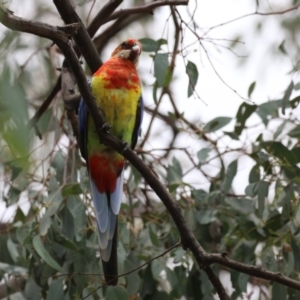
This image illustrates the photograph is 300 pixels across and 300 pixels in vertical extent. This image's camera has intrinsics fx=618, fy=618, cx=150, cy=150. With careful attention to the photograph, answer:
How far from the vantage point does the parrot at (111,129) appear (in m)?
2.29

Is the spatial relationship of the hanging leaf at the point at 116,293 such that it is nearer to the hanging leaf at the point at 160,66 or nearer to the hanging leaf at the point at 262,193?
the hanging leaf at the point at 262,193

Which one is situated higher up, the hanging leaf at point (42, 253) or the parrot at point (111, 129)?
the parrot at point (111, 129)

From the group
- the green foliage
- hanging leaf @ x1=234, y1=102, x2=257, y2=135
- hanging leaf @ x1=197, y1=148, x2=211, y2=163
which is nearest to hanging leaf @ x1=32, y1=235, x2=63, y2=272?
the green foliage

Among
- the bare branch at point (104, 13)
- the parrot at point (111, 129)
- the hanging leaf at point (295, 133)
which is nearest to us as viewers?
the parrot at point (111, 129)

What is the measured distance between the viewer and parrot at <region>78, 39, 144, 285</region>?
229 centimetres

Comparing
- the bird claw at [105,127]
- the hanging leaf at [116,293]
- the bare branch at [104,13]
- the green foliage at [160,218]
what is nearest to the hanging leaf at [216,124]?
the green foliage at [160,218]

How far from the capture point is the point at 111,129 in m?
2.28

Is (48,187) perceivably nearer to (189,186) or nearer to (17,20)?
(189,186)

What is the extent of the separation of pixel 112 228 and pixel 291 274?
2.55ft

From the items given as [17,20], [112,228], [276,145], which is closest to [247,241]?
[276,145]

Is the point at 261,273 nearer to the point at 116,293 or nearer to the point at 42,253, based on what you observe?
the point at 116,293

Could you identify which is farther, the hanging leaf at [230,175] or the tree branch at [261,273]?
the hanging leaf at [230,175]

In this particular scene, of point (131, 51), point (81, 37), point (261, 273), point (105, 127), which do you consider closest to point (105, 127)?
point (105, 127)

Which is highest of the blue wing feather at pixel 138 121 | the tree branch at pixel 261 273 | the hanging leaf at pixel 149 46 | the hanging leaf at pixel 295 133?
the hanging leaf at pixel 149 46
